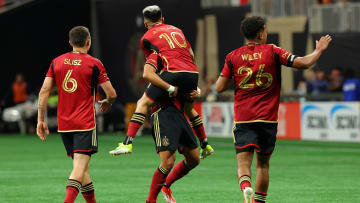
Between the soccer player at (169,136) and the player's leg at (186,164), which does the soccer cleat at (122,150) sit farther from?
the player's leg at (186,164)

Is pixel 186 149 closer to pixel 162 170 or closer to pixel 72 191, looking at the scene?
pixel 162 170

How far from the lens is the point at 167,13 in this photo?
98.2ft

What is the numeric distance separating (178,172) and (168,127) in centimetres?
90

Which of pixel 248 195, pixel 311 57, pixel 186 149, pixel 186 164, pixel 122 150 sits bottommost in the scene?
pixel 186 164

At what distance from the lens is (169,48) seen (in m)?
9.95

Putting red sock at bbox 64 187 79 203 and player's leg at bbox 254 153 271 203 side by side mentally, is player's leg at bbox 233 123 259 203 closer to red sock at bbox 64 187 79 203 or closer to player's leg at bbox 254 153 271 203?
player's leg at bbox 254 153 271 203

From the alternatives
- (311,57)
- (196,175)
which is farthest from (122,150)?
(196,175)

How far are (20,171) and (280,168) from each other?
4.89m

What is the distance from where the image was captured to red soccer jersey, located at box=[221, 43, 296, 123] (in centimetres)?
912

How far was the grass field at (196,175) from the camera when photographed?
12.1 meters

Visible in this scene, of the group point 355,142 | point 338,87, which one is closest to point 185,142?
point 355,142

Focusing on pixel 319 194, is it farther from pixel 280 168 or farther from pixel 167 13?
pixel 167 13

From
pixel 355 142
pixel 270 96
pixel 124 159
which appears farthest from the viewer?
pixel 355 142

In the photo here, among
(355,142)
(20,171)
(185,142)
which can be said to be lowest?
(355,142)
